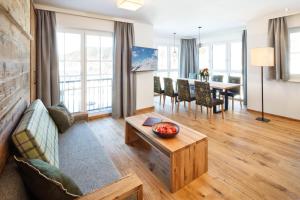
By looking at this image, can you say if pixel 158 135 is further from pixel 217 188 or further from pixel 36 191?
pixel 36 191

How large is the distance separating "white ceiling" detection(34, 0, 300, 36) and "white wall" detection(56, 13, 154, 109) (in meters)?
0.23

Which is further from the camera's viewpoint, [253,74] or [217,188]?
[253,74]

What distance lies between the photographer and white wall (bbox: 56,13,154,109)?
151 inches

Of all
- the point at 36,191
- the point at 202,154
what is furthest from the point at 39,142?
the point at 202,154

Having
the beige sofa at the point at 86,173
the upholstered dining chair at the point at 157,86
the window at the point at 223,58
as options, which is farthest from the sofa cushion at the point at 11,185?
the window at the point at 223,58

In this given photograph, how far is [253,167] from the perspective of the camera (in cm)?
232

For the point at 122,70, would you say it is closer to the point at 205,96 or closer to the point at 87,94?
the point at 87,94

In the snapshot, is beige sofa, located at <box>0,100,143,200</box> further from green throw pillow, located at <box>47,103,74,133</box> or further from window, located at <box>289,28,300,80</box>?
window, located at <box>289,28,300,80</box>

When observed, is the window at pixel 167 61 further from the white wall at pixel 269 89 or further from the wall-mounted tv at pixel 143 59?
the white wall at pixel 269 89

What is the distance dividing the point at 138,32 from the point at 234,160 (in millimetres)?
3738

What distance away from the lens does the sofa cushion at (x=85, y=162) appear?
1410 mm

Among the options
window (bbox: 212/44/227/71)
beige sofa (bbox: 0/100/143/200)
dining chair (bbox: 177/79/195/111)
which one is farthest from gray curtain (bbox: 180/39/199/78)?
beige sofa (bbox: 0/100/143/200)

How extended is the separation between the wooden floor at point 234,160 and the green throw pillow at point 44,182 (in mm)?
1050

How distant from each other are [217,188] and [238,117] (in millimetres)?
2906
